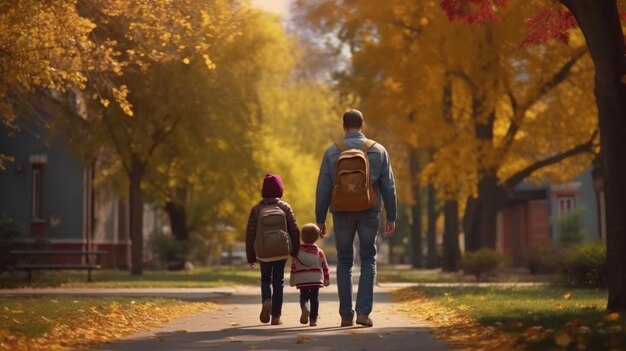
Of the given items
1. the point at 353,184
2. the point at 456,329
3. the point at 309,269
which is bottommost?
the point at 456,329

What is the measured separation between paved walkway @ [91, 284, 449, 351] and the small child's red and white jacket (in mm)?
497

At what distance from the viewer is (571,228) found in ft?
145

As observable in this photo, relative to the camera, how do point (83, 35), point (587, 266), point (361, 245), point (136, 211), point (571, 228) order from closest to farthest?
point (361, 245)
point (83, 35)
point (587, 266)
point (136, 211)
point (571, 228)

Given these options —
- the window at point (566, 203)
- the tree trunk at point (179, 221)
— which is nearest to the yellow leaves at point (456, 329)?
the tree trunk at point (179, 221)

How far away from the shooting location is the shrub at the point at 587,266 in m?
22.9

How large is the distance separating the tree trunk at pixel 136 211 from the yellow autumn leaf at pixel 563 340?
2620 centimetres

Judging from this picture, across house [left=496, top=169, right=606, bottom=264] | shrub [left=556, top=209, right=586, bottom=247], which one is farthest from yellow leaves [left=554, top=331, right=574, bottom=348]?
house [left=496, top=169, right=606, bottom=264]

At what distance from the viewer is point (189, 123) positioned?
116 feet

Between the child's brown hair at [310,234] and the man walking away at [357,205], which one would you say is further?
the child's brown hair at [310,234]

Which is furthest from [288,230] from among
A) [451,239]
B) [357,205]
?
[451,239]

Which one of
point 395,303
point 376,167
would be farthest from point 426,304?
point 376,167

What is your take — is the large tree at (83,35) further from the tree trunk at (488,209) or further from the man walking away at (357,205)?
the tree trunk at (488,209)

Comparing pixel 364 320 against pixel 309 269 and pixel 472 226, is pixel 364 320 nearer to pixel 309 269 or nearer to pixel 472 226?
pixel 309 269

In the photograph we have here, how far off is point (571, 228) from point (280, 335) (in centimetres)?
3271
